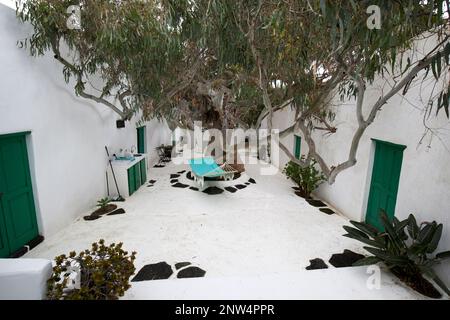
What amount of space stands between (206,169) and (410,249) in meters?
5.49

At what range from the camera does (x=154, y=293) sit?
2836 millimetres

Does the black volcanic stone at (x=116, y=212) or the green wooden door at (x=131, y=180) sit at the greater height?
the green wooden door at (x=131, y=180)

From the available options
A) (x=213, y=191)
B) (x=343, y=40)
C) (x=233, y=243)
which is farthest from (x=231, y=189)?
(x=343, y=40)

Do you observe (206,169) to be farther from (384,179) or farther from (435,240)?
(435,240)

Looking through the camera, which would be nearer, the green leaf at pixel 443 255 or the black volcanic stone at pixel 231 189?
the green leaf at pixel 443 255

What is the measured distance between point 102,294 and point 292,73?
3.98 meters

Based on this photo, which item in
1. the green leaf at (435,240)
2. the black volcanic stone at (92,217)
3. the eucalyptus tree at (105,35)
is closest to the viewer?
the green leaf at (435,240)

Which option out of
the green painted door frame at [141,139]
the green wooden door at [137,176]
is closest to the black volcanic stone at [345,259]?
the green wooden door at [137,176]

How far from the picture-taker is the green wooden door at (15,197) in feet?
12.1

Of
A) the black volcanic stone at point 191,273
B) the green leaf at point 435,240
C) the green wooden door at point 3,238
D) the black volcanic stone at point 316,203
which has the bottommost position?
the black volcanic stone at point 316,203

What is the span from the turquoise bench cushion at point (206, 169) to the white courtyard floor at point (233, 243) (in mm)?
632

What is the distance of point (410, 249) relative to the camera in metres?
3.15

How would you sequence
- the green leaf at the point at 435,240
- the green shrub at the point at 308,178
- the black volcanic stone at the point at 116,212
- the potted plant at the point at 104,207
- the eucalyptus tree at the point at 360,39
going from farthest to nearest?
the green shrub at the point at 308,178 → the potted plant at the point at 104,207 → the black volcanic stone at the point at 116,212 → the green leaf at the point at 435,240 → the eucalyptus tree at the point at 360,39

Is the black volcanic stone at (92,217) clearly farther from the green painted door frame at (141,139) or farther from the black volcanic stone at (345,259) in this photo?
the black volcanic stone at (345,259)
